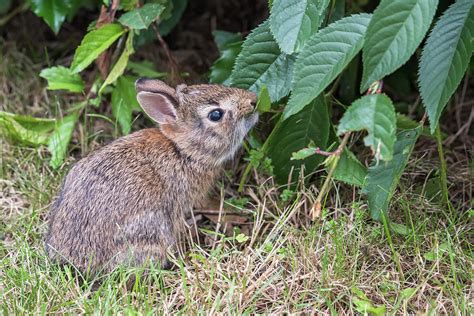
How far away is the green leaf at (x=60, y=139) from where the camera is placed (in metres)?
4.61

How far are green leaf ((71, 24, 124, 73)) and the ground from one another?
0.67 meters

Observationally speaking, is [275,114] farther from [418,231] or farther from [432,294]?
[432,294]

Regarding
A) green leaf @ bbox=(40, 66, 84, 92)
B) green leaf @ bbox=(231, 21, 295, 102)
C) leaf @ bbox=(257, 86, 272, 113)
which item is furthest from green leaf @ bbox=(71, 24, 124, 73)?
leaf @ bbox=(257, 86, 272, 113)

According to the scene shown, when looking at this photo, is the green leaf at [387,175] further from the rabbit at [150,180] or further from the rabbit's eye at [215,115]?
the rabbit's eye at [215,115]

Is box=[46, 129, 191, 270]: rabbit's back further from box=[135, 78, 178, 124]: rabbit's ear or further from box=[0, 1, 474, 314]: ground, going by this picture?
box=[135, 78, 178, 124]: rabbit's ear

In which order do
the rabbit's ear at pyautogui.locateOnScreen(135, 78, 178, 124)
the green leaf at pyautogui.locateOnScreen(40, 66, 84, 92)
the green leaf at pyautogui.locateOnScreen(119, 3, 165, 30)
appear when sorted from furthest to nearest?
the green leaf at pyautogui.locateOnScreen(40, 66, 84, 92), the green leaf at pyautogui.locateOnScreen(119, 3, 165, 30), the rabbit's ear at pyautogui.locateOnScreen(135, 78, 178, 124)

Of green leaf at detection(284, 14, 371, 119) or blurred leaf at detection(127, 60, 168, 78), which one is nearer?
green leaf at detection(284, 14, 371, 119)

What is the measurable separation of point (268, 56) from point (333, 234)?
0.96m

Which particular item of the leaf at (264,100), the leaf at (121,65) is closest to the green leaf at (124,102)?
the leaf at (121,65)

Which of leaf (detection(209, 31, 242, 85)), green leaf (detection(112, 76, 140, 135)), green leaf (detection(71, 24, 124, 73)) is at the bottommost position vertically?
green leaf (detection(112, 76, 140, 135))

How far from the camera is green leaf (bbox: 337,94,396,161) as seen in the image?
9.55 feet

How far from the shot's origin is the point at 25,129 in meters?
4.75

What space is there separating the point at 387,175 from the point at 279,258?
25.9 inches

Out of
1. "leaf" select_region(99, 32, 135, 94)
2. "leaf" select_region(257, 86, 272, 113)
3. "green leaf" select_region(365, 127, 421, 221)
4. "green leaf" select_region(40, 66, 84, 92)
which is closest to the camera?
Result: "green leaf" select_region(365, 127, 421, 221)
